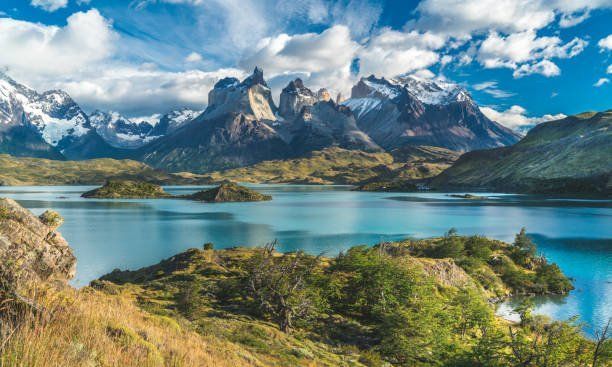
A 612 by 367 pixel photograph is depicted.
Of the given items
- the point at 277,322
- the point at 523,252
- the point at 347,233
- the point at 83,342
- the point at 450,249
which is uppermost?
the point at 83,342

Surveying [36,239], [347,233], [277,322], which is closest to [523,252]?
[347,233]

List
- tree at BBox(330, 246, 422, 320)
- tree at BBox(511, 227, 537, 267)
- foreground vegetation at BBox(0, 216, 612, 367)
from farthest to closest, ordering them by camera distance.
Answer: tree at BBox(511, 227, 537, 267) < tree at BBox(330, 246, 422, 320) < foreground vegetation at BBox(0, 216, 612, 367)

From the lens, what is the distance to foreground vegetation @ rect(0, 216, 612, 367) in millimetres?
9711

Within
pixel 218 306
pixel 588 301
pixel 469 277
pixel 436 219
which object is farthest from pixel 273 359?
pixel 436 219

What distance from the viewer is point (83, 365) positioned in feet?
26.8

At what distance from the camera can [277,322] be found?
32031mm

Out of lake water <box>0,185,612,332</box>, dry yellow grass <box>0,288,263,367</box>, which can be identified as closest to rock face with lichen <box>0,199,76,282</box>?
dry yellow grass <box>0,288,263,367</box>

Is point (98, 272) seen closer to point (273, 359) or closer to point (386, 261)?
point (386, 261)

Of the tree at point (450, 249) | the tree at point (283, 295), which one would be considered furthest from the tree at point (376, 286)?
the tree at point (450, 249)

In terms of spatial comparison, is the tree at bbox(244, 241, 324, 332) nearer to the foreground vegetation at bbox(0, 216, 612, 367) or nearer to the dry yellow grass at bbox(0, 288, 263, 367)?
the foreground vegetation at bbox(0, 216, 612, 367)

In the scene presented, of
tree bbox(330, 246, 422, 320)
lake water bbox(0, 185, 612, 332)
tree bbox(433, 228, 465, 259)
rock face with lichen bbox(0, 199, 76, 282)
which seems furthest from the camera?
lake water bbox(0, 185, 612, 332)

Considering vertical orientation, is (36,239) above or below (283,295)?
above

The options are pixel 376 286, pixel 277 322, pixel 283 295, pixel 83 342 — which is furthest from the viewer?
pixel 376 286

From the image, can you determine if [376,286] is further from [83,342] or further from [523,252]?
[523,252]
